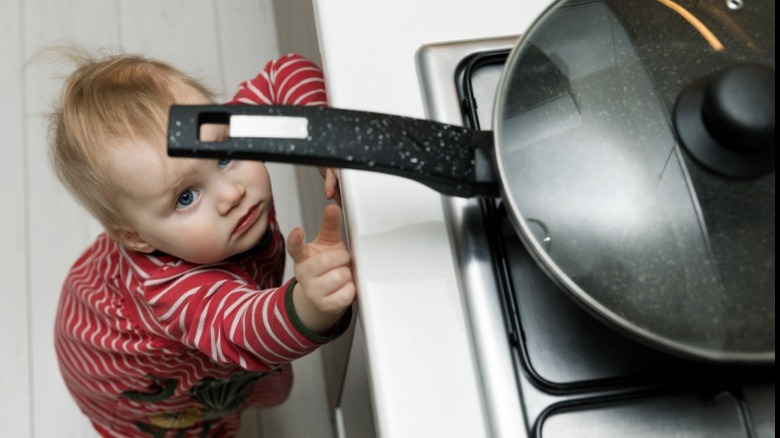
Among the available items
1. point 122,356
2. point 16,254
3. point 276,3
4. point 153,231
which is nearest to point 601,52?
point 153,231

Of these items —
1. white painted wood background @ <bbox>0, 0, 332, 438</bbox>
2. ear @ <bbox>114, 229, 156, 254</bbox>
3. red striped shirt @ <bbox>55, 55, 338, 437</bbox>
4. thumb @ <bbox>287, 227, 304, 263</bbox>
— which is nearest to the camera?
thumb @ <bbox>287, 227, 304, 263</bbox>

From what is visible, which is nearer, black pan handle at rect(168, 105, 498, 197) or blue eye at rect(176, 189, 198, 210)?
black pan handle at rect(168, 105, 498, 197)

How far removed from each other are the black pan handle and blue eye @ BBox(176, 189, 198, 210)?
26 cm

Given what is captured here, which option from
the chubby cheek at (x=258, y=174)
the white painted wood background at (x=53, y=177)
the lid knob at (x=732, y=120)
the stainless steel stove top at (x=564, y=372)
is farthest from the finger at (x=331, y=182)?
the white painted wood background at (x=53, y=177)

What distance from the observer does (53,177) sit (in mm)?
1362

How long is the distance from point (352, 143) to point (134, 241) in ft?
1.26

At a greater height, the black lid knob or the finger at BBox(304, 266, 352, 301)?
the black lid knob

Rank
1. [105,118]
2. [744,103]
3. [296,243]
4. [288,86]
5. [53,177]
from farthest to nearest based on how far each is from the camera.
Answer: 1. [53,177]
2. [288,86]
3. [105,118]
4. [296,243]
5. [744,103]

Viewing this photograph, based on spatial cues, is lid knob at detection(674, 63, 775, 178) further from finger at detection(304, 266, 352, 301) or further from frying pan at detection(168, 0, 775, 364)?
finger at detection(304, 266, 352, 301)

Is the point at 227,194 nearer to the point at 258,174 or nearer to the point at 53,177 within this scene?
the point at 258,174

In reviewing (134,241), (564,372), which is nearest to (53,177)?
(134,241)

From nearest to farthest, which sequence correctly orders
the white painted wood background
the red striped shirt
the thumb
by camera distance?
1. the thumb
2. the red striped shirt
3. the white painted wood background

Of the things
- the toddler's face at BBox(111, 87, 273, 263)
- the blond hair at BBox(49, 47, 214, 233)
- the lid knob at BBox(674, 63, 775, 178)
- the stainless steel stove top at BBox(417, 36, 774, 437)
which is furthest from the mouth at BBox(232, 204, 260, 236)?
the lid knob at BBox(674, 63, 775, 178)

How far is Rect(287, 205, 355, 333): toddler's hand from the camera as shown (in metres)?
0.54
